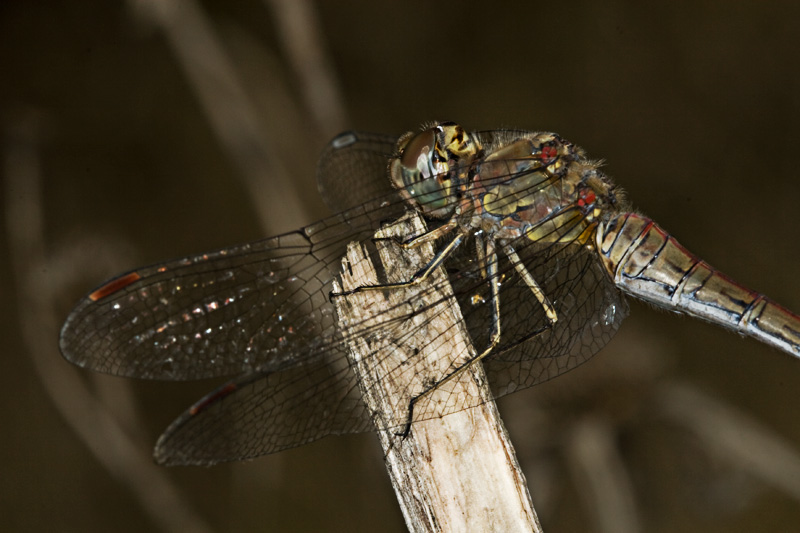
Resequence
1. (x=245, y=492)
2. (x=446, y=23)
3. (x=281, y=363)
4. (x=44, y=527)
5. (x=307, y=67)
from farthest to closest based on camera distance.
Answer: (x=446, y=23) → (x=307, y=67) → (x=245, y=492) → (x=44, y=527) → (x=281, y=363)

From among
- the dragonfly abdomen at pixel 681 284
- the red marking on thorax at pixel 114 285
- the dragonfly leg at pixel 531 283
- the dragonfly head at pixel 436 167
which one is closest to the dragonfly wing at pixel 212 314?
the red marking on thorax at pixel 114 285

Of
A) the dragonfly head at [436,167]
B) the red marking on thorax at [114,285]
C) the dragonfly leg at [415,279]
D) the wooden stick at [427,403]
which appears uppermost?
the dragonfly head at [436,167]

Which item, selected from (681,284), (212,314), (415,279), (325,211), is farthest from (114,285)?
(325,211)

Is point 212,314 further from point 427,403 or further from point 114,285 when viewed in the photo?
point 427,403

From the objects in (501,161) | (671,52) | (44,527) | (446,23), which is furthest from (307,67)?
(44,527)

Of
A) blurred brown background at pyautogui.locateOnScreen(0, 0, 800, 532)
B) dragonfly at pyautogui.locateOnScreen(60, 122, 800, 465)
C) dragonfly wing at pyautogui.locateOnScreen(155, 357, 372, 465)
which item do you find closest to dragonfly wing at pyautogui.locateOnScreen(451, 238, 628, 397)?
dragonfly at pyautogui.locateOnScreen(60, 122, 800, 465)

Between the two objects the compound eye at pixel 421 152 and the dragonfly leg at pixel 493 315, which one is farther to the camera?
the compound eye at pixel 421 152

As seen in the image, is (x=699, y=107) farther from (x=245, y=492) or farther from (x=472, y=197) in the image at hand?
(x=245, y=492)

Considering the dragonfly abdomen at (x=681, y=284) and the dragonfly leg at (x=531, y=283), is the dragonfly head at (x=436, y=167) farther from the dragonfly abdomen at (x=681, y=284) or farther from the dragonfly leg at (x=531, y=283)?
the dragonfly abdomen at (x=681, y=284)
